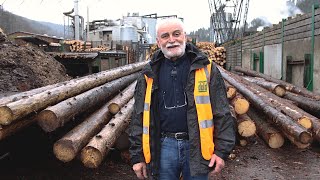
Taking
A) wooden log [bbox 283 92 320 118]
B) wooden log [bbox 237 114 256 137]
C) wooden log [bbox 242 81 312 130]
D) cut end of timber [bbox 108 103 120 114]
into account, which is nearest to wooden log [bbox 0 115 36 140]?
cut end of timber [bbox 108 103 120 114]

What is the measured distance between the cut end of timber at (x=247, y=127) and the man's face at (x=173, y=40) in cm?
313

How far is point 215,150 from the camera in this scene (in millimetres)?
2807

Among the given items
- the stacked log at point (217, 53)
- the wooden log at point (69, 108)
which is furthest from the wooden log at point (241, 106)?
the stacked log at point (217, 53)

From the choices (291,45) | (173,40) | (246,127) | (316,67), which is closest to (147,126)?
(173,40)

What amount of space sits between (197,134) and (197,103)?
253 mm

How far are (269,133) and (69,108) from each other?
3241mm

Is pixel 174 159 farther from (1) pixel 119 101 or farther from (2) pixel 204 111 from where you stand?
(1) pixel 119 101

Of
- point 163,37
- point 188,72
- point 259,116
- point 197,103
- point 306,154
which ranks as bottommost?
point 306,154

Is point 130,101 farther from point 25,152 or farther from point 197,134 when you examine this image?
point 197,134

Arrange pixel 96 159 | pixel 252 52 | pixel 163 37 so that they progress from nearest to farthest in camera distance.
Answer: pixel 163 37 → pixel 96 159 → pixel 252 52

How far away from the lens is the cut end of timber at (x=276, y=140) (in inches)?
223

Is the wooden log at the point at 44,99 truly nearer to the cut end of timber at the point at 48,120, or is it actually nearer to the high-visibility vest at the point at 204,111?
the cut end of timber at the point at 48,120

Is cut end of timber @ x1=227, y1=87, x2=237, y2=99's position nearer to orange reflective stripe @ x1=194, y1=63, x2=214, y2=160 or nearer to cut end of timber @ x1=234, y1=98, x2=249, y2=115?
cut end of timber @ x1=234, y1=98, x2=249, y2=115

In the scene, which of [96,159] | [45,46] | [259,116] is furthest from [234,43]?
[96,159]
